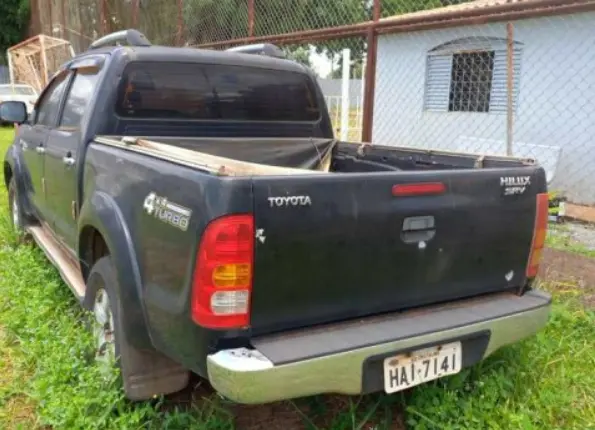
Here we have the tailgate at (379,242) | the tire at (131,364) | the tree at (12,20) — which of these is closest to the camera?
the tailgate at (379,242)

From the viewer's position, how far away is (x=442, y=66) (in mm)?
10844

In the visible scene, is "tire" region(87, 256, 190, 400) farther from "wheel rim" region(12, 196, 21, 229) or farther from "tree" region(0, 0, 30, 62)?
"tree" region(0, 0, 30, 62)

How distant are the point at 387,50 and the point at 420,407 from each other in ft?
33.4

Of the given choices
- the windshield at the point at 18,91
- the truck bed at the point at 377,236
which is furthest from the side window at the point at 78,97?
the windshield at the point at 18,91

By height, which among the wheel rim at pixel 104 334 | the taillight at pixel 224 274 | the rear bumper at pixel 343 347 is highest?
the taillight at pixel 224 274

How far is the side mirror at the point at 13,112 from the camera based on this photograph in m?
4.73

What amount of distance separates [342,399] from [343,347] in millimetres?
961

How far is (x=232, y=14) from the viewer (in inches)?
364

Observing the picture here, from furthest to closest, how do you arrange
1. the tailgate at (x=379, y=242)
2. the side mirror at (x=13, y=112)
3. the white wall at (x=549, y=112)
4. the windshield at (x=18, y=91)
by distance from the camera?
the windshield at (x=18, y=91), the white wall at (x=549, y=112), the side mirror at (x=13, y=112), the tailgate at (x=379, y=242)

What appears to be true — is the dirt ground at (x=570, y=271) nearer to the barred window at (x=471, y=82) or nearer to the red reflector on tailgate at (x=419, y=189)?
the red reflector on tailgate at (x=419, y=189)

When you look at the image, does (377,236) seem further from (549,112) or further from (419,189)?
(549,112)

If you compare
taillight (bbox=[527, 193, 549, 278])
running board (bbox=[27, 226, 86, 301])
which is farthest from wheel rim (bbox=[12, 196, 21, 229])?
taillight (bbox=[527, 193, 549, 278])

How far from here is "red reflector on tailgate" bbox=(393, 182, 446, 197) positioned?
2.35 meters

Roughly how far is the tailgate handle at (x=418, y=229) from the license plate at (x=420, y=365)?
1.51 ft
